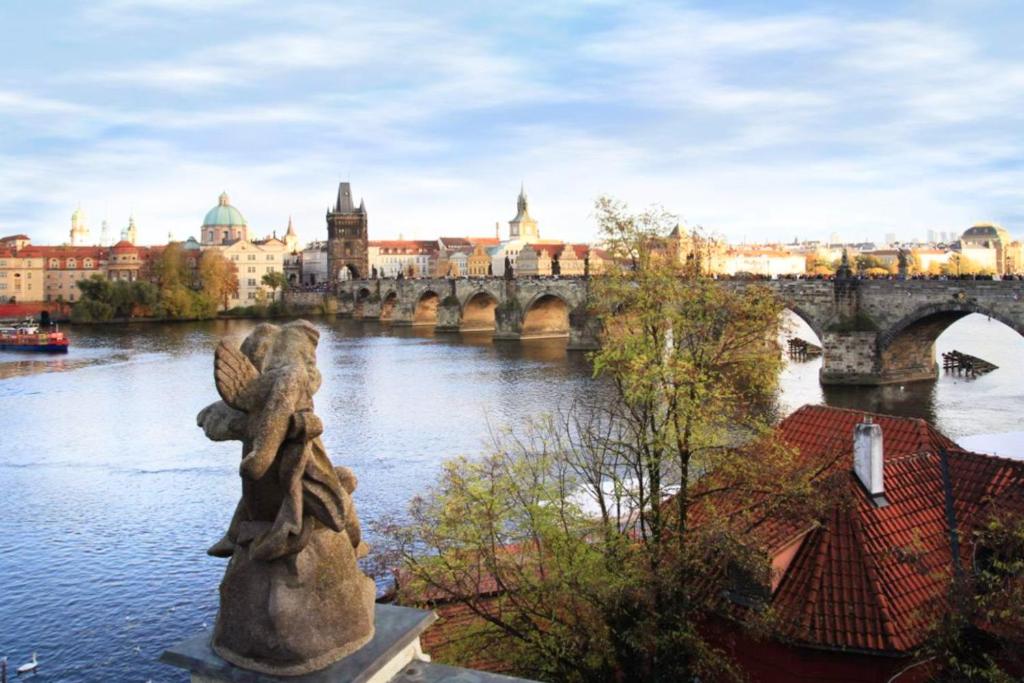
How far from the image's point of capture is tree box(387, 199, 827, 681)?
10523 millimetres

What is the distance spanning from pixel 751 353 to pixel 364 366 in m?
47.4

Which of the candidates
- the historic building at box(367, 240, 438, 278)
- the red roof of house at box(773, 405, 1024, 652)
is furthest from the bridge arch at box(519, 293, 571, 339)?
the historic building at box(367, 240, 438, 278)

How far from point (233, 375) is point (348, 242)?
14380 cm

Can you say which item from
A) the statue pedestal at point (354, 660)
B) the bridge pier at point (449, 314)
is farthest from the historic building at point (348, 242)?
the statue pedestal at point (354, 660)

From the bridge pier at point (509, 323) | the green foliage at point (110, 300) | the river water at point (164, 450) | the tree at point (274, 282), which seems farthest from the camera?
the tree at point (274, 282)

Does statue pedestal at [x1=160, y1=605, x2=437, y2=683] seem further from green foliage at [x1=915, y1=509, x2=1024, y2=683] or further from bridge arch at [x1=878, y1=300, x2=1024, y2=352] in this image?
bridge arch at [x1=878, y1=300, x2=1024, y2=352]

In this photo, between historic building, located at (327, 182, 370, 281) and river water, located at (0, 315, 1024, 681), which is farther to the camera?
historic building, located at (327, 182, 370, 281)

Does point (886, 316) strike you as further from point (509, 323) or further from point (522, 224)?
point (522, 224)

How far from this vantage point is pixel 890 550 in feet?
37.7

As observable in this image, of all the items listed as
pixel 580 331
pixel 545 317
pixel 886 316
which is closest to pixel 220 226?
pixel 545 317

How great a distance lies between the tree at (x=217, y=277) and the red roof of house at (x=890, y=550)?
103m

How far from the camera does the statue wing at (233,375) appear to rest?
5109mm

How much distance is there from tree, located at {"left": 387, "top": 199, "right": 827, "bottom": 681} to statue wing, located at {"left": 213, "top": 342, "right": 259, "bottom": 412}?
19.5 feet

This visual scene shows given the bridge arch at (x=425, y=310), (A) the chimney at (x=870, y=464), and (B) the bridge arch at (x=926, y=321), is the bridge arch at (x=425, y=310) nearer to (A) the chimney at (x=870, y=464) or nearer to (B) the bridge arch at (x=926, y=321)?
(B) the bridge arch at (x=926, y=321)
